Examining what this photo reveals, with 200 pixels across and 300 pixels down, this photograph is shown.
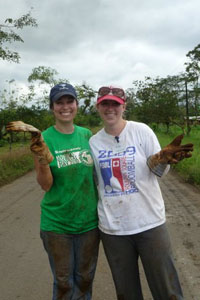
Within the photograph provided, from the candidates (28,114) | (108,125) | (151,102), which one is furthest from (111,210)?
(151,102)

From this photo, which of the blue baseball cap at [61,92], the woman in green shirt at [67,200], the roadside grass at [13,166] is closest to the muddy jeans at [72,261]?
the woman in green shirt at [67,200]

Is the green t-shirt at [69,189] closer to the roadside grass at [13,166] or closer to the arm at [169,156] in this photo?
the arm at [169,156]

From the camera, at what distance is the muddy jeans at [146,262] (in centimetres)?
208

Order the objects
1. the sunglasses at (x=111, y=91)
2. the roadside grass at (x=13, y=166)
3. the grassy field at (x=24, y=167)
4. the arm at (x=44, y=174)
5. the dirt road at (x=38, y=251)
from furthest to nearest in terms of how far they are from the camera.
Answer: the roadside grass at (x=13, y=166) < the grassy field at (x=24, y=167) < the dirt road at (x=38, y=251) < the sunglasses at (x=111, y=91) < the arm at (x=44, y=174)

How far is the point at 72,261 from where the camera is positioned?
2.35 m

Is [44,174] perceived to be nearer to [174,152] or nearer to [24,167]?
[174,152]

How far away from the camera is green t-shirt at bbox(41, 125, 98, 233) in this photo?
2.24 meters

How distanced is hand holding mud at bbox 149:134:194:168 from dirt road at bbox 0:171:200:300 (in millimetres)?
1595

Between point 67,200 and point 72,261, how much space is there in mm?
478

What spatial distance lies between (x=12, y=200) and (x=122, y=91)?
558cm

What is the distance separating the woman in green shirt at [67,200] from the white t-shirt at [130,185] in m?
0.16

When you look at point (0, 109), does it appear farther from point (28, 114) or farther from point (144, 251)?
point (144, 251)

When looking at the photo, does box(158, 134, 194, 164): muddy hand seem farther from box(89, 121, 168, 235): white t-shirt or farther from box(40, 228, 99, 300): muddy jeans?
box(40, 228, 99, 300): muddy jeans

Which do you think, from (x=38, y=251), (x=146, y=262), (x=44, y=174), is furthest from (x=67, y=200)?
(x=38, y=251)
